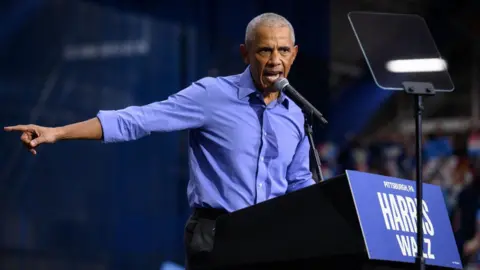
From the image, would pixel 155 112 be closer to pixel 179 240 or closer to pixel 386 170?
pixel 179 240

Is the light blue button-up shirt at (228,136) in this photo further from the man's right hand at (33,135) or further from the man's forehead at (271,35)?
the man's right hand at (33,135)

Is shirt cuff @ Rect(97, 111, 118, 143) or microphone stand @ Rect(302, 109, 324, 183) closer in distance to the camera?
shirt cuff @ Rect(97, 111, 118, 143)

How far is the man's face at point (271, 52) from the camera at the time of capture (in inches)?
88.2

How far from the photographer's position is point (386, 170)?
20.2 feet

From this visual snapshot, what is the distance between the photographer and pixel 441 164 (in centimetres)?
596

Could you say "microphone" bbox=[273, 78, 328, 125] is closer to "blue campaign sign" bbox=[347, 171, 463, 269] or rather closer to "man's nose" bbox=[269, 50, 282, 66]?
"man's nose" bbox=[269, 50, 282, 66]

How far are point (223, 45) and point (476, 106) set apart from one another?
344cm

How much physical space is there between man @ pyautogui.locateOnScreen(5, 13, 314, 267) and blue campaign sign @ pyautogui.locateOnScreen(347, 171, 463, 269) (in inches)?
16.0

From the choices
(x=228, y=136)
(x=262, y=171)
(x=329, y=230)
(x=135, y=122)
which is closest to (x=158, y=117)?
(x=135, y=122)

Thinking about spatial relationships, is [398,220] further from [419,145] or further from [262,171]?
[262,171]

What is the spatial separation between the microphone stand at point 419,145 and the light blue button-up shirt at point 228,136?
0.40 meters

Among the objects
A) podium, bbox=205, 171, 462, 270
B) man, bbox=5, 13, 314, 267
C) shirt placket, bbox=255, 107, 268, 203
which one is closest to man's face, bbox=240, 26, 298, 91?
man, bbox=5, 13, 314, 267

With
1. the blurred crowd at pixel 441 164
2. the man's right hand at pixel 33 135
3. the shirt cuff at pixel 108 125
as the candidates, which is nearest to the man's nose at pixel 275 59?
the shirt cuff at pixel 108 125

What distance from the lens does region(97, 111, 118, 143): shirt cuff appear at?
2096mm
